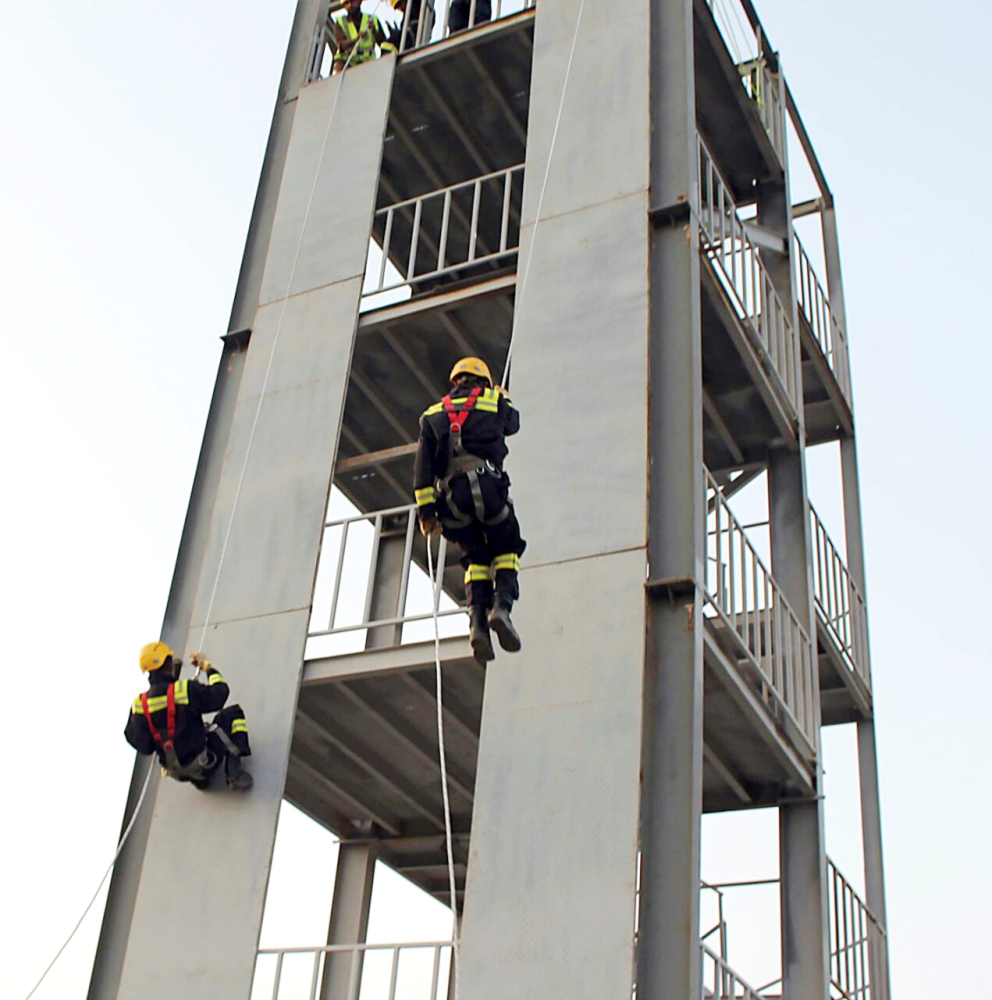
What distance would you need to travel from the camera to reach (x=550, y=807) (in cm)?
1025

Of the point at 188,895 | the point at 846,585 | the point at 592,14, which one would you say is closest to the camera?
the point at 188,895

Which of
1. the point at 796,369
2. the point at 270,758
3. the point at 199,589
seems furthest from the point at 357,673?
the point at 796,369

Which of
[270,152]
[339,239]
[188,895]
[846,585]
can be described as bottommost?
[188,895]

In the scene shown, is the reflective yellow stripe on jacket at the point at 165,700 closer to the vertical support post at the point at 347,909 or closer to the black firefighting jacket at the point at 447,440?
the black firefighting jacket at the point at 447,440

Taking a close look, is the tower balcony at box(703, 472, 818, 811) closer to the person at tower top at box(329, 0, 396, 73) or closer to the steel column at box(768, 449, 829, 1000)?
the steel column at box(768, 449, 829, 1000)

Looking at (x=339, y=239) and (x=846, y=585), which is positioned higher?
(x=339, y=239)

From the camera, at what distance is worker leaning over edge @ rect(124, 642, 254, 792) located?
11.5 metres

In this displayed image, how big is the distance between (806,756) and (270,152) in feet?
30.5

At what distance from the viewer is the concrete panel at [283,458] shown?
1291 cm

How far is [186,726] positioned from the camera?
1146cm

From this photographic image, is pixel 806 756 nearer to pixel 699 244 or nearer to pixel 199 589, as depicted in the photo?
pixel 699 244

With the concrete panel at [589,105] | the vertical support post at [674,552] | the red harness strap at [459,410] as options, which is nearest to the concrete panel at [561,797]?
the vertical support post at [674,552]

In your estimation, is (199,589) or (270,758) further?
(199,589)

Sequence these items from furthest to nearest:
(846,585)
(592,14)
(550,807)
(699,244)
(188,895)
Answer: (846,585) < (592,14) < (699,244) < (188,895) < (550,807)
